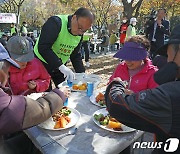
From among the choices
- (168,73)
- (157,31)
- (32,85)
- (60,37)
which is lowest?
(32,85)

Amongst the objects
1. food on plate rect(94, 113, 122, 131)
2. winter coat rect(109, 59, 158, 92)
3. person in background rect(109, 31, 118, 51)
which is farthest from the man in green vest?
person in background rect(109, 31, 118, 51)

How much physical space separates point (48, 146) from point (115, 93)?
0.56 m

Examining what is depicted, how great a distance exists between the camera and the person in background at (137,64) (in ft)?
6.80

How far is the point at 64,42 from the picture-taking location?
2500mm

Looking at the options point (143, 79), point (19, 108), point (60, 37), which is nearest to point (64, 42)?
point (60, 37)

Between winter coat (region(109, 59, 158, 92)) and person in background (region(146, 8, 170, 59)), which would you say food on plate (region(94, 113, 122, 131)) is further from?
person in background (region(146, 8, 170, 59))

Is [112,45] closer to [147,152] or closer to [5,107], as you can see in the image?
[147,152]

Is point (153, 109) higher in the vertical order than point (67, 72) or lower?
higher

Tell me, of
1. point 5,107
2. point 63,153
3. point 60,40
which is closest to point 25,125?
point 5,107

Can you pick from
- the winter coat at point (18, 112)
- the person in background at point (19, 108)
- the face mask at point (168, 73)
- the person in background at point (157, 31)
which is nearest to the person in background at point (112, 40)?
the person in background at point (157, 31)

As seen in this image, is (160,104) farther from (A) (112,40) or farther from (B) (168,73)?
(A) (112,40)

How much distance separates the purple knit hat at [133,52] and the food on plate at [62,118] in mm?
720

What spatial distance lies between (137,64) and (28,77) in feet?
3.72

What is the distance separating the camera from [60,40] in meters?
2.48
